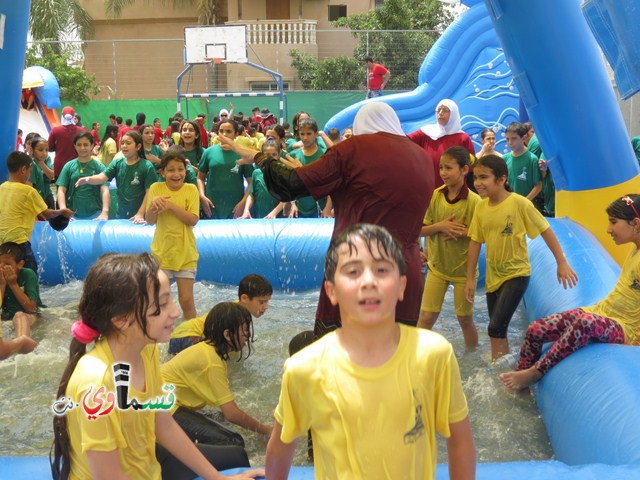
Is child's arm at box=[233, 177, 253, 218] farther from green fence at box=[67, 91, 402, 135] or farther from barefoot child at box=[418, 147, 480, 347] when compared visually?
green fence at box=[67, 91, 402, 135]

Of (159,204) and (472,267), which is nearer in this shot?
(472,267)

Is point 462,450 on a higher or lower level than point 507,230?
lower

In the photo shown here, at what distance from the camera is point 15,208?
573 cm

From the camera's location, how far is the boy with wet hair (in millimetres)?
1884

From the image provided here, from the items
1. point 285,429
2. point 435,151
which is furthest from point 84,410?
point 435,151

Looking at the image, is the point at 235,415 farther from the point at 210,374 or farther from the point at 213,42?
the point at 213,42

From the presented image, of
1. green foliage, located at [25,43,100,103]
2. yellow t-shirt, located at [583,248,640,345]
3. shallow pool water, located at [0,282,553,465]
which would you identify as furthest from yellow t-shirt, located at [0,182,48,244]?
green foliage, located at [25,43,100,103]

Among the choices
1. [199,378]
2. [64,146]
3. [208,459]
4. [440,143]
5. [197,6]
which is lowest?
[208,459]

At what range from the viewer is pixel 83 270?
7.52 meters

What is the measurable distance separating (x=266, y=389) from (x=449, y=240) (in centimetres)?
145

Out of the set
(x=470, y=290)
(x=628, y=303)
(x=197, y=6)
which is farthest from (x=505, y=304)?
(x=197, y=6)

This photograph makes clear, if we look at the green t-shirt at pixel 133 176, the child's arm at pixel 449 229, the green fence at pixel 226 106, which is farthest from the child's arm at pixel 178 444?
the green fence at pixel 226 106

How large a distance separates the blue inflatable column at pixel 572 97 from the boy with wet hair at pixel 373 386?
4.19 meters

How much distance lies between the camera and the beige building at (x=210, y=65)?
85.0 feet
